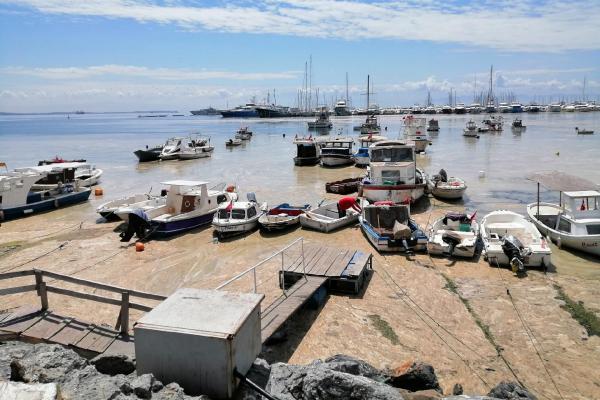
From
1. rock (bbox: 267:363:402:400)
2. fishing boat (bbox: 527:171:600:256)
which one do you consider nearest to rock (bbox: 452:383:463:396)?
rock (bbox: 267:363:402:400)

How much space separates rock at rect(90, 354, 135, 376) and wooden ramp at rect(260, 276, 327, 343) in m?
2.84

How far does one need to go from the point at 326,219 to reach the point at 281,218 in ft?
6.40

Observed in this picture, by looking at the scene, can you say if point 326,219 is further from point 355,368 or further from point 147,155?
point 147,155

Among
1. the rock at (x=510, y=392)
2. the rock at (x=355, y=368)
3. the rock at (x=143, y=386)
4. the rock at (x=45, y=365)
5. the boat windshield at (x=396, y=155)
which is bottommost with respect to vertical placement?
the rock at (x=510, y=392)

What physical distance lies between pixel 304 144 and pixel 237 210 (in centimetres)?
2505

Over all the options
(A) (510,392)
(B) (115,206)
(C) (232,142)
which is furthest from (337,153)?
(A) (510,392)

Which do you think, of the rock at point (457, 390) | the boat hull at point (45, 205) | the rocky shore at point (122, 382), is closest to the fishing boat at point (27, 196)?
the boat hull at point (45, 205)

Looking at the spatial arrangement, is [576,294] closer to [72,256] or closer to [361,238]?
[361,238]

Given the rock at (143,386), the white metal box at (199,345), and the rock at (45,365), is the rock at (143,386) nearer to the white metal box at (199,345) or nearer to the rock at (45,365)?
the white metal box at (199,345)

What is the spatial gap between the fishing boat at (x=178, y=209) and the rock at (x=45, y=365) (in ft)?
42.3

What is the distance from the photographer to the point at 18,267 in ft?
52.4

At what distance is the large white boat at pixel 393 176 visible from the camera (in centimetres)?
2239

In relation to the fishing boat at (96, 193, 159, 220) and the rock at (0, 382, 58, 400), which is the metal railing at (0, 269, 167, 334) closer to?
the rock at (0, 382, 58, 400)

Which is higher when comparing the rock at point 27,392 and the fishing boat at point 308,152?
the rock at point 27,392
